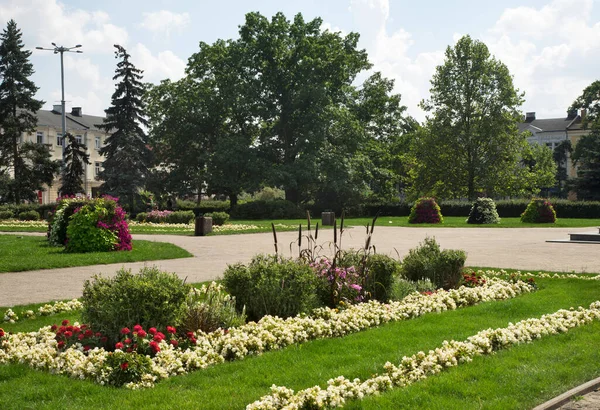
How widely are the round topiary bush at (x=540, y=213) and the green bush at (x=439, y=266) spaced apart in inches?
1016

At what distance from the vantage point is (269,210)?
136ft

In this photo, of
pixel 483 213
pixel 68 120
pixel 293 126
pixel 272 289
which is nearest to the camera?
pixel 272 289

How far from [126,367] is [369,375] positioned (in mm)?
2006

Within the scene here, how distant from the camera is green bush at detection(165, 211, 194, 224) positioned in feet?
108

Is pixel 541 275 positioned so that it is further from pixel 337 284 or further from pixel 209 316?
pixel 209 316

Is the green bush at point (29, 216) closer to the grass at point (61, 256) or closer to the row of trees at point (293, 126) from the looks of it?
the row of trees at point (293, 126)

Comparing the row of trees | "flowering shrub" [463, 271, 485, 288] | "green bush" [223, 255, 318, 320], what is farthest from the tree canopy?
"green bush" [223, 255, 318, 320]

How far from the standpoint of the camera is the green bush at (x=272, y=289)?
24.6ft

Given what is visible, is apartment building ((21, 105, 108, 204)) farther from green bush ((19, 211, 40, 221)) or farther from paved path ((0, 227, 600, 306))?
paved path ((0, 227, 600, 306))

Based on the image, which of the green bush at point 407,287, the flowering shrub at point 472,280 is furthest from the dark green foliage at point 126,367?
the flowering shrub at point 472,280

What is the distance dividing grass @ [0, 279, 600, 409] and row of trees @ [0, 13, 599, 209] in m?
34.9

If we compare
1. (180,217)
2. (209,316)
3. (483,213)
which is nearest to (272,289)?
(209,316)

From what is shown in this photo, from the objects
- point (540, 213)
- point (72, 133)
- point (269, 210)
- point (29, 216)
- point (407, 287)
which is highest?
point (72, 133)

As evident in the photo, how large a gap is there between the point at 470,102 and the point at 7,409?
164 feet
